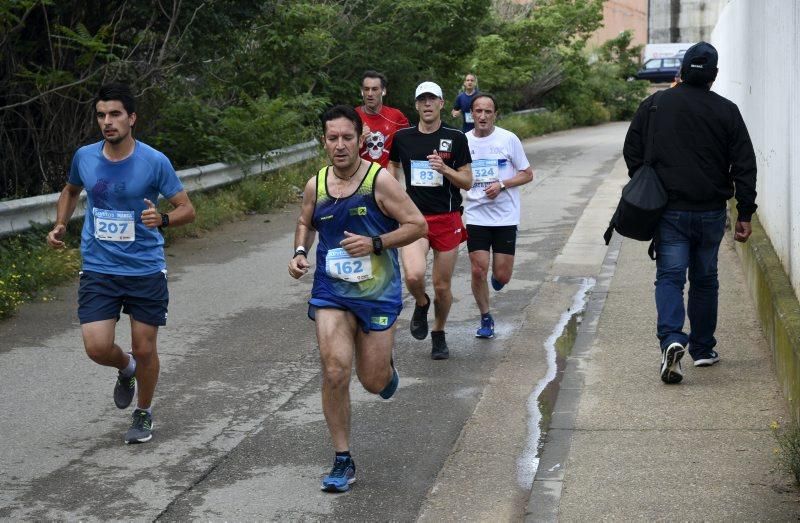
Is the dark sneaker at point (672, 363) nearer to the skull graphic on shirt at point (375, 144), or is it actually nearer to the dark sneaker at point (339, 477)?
the dark sneaker at point (339, 477)

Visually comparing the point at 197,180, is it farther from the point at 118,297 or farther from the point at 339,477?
the point at 339,477

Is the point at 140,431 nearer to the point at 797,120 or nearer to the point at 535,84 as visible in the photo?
the point at 797,120

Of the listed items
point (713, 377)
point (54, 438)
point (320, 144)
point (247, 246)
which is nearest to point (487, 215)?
point (713, 377)

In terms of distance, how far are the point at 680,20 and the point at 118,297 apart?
48.9 metres

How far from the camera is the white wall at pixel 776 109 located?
779cm

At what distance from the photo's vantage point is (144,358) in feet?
22.5

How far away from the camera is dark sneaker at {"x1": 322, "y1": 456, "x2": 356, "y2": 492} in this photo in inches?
232

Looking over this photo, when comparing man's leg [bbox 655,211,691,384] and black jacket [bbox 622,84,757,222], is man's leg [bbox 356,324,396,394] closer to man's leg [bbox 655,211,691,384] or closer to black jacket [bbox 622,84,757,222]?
man's leg [bbox 655,211,691,384]

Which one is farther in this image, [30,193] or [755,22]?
[30,193]

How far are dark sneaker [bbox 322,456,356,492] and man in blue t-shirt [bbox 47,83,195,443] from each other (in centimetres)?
136

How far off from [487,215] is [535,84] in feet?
97.5

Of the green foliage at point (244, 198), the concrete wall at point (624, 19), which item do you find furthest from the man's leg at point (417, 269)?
the concrete wall at point (624, 19)

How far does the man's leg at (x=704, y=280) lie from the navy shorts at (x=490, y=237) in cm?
Answer: 177

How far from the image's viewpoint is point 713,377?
7.87 meters
